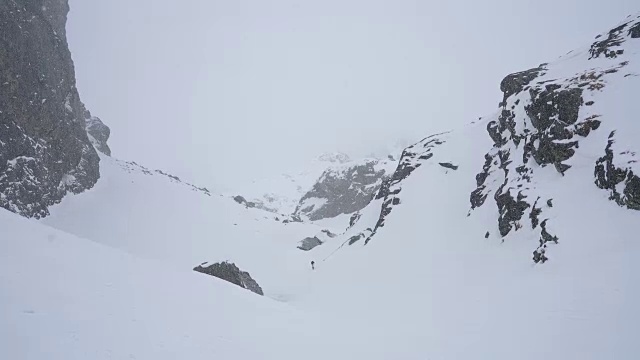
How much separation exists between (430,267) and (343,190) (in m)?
51.1

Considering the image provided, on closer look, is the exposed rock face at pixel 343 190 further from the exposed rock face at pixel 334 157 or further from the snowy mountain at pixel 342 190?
the exposed rock face at pixel 334 157

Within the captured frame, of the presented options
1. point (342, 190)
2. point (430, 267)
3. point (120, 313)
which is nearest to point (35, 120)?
point (120, 313)

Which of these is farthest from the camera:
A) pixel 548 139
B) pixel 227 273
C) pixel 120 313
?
pixel 227 273

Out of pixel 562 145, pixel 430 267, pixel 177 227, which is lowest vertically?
pixel 430 267

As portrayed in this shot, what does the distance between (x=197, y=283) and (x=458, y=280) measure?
14.7 m

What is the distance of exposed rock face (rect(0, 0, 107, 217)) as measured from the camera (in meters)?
30.8

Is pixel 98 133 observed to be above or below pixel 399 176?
above

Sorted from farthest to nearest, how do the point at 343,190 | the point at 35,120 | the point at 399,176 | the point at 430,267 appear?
the point at 343,190 < the point at 399,176 < the point at 35,120 < the point at 430,267

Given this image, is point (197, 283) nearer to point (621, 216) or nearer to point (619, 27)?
point (621, 216)

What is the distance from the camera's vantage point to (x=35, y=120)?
33844mm

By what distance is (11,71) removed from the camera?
103ft

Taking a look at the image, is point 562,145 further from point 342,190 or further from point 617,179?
point 342,190

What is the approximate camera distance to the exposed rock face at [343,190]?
7150 cm

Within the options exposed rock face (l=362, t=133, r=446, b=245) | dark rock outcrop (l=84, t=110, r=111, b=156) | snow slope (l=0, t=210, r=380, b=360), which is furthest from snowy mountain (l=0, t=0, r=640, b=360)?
dark rock outcrop (l=84, t=110, r=111, b=156)
